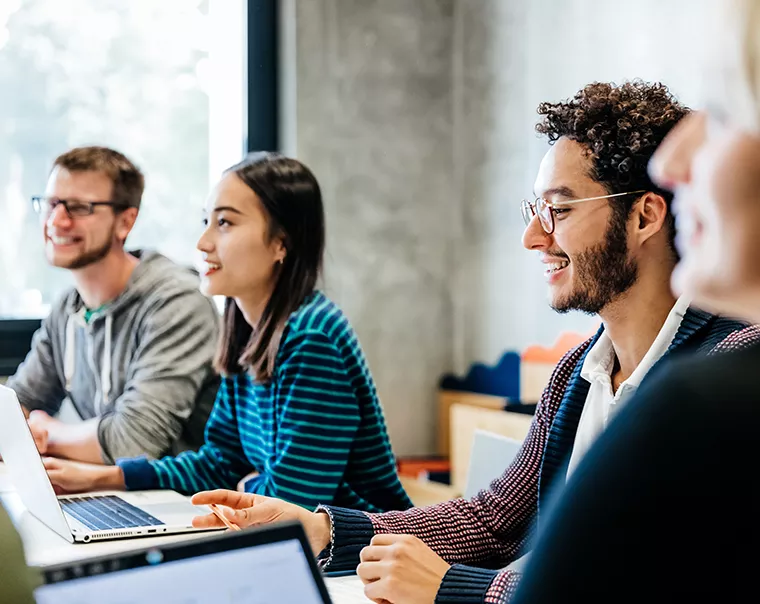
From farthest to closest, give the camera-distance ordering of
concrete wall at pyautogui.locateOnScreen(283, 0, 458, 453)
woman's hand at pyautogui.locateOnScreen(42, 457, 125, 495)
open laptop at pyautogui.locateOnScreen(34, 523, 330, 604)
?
concrete wall at pyautogui.locateOnScreen(283, 0, 458, 453), woman's hand at pyautogui.locateOnScreen(42, 457, 125, 495), open laptop at pyautogui.locateOnScreen(34, 523, 330, 604)

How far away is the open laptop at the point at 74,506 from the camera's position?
1474 millimetres

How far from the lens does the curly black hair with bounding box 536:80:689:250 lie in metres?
1.38

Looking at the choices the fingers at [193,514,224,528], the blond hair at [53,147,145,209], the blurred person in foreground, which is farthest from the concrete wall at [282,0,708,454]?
the blurred person in foreground

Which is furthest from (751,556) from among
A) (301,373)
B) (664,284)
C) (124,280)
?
(124,280)

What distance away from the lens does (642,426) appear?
1.44 feet

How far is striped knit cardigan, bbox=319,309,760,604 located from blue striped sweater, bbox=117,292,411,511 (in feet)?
1.20

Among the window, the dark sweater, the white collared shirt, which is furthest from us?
the window

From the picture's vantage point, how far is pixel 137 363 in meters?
2.34

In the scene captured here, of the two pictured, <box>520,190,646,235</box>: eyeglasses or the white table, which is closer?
the white table

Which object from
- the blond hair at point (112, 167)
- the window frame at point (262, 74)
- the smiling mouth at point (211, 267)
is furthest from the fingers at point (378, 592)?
the window frame at point (262, 74)

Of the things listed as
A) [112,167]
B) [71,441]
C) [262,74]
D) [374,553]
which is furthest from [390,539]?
[262,74]

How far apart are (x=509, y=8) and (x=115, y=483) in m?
2.09

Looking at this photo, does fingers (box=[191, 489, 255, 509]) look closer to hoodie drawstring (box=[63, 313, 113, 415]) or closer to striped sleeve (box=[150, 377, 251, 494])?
striped sleeve (box=[150, 377, 251, 494])

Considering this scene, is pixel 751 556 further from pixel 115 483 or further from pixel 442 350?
pixel 442 350
